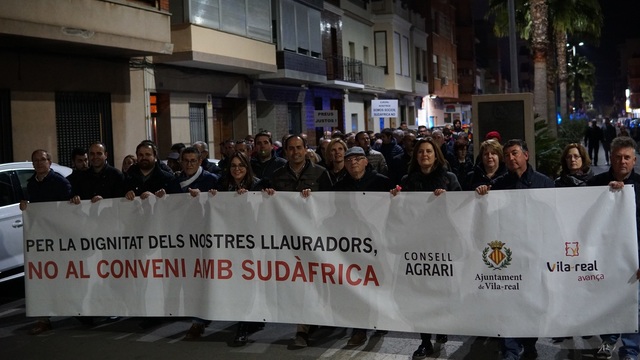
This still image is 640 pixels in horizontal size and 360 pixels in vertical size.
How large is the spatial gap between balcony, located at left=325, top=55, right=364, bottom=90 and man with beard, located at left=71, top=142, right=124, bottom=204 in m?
23.4

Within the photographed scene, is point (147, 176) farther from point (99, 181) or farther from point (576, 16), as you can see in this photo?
point (576, 16)

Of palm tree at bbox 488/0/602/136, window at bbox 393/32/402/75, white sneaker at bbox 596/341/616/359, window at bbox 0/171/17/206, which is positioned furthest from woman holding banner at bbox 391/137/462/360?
window at bbox 393/32/402/75

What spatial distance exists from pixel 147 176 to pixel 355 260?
269 cm

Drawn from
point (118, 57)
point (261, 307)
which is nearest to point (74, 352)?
point (261, 307)

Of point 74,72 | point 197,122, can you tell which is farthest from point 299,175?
point 197,122

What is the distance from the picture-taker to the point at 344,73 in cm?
3381

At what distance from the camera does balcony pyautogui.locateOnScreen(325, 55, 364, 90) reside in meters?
31.9

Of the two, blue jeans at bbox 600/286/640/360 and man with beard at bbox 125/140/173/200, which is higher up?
man with beard at bbox 125/140/173/200

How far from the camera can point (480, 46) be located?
10069 centimetres

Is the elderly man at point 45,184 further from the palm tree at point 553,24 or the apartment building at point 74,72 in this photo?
the palm tree at point 553,24

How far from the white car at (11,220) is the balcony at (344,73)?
22.2 meters

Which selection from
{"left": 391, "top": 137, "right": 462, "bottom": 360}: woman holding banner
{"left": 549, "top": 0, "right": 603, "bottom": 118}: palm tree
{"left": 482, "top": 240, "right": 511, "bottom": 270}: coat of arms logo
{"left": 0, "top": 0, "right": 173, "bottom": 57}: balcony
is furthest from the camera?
{"left": 549, "top": 0, "right": 603, "bottom": 118}: palm tree

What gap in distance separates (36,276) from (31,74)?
31.7 feet

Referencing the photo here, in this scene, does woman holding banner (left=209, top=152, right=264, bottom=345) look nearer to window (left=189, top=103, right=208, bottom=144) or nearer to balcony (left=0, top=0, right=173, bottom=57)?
balcony (left=0, top=0, right=173, bottom=57)
